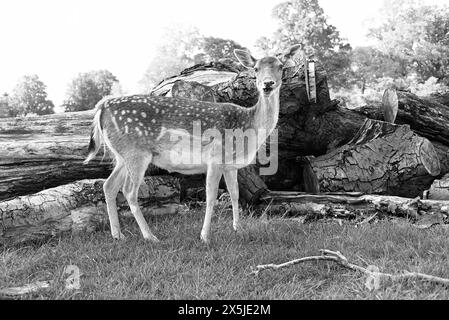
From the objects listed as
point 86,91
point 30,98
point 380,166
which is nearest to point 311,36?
point 86,91

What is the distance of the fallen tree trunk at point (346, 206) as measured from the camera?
5.97 metres

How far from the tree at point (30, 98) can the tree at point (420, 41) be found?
22659mm

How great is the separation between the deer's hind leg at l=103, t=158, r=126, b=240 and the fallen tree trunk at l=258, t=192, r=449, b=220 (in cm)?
203

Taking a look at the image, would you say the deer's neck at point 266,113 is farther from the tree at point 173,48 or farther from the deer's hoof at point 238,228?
the tree at point 173,48

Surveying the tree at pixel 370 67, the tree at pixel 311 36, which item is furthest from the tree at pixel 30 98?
the tree at pixel 370 67

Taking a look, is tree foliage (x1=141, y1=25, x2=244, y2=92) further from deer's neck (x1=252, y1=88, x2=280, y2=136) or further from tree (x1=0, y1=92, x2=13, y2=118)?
deer's neck (x1=252, y1=88, x2=280, y2=136)

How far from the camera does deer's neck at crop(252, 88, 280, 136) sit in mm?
5574

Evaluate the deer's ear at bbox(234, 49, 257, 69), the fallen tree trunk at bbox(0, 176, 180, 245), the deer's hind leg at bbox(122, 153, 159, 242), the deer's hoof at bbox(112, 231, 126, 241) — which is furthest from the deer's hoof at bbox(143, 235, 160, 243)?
the deer's ear at bbox(234, 49, 257, 69)

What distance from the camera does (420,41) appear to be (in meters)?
32.5

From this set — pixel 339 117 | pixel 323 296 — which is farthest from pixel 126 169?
pixel 339 117

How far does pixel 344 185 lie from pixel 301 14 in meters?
25.8
